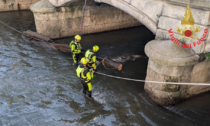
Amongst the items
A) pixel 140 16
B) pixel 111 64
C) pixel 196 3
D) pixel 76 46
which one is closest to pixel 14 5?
pixel 76 46

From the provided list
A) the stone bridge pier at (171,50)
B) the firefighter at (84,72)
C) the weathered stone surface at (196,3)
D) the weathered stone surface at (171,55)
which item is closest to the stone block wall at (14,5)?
the stone bridge pier at (171,50)

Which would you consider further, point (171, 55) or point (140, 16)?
point (140, 16)

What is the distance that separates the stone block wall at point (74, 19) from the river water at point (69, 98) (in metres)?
1.72

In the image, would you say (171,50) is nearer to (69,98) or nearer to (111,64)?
(111,64)

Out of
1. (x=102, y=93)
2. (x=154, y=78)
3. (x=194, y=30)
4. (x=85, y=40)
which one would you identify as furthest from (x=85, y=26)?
(x=194, y=30)

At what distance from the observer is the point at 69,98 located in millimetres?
6730

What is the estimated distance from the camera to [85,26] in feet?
40.2

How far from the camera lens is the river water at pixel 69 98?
5852 millimetres

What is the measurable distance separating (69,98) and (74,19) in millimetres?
6300

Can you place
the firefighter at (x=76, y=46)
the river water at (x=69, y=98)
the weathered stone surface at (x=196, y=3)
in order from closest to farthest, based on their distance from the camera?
the weathered stone surface at (x=196, y=3), the river water at (x=69, y=98), the firefighter at (x=76, y=46)

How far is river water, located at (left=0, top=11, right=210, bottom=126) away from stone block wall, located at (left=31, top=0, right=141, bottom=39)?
172 cm

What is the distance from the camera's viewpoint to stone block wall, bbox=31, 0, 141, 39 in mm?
10945

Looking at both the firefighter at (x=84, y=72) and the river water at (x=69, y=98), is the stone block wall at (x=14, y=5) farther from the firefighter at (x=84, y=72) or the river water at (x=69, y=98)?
the firefighter at (x=84, y=72)

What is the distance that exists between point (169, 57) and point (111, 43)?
639 cm
